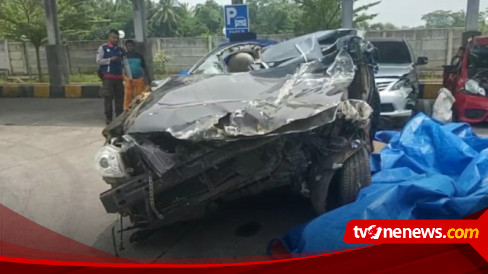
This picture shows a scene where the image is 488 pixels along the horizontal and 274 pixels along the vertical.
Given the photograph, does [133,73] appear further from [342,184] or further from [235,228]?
[342,184]

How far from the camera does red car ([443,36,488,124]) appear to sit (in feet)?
17.4

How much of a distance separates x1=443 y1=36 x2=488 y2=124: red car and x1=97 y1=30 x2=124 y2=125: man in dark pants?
176 inches

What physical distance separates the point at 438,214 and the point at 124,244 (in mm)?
1516

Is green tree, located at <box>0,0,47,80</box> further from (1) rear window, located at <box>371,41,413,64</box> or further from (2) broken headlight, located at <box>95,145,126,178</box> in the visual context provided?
(2) broken headlight, located at <box>95,145,126,178</box>

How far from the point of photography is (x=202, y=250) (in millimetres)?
2057

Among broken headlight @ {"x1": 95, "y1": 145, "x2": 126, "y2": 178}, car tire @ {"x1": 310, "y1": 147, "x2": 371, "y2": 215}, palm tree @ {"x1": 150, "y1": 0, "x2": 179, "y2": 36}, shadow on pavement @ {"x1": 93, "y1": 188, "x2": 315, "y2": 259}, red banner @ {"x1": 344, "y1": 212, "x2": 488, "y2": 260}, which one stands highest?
palm tree @ {"x1": 150, "y1": 0, "x2": 179, "y2": 36}

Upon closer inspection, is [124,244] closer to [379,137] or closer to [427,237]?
[427,237]

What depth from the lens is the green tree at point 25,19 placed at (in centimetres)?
1230

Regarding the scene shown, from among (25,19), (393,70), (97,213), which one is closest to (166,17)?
(25,19)

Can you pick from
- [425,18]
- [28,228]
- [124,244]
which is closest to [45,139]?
[124,244]

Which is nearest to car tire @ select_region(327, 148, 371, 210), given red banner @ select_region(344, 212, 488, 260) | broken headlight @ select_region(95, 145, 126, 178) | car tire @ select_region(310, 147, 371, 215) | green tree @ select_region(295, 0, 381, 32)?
car tire @ select_region(310, 147, 371, 215)

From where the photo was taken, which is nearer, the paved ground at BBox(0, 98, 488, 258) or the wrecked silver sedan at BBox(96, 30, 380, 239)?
the paved ground at BBox(0, 98, 488, 258)

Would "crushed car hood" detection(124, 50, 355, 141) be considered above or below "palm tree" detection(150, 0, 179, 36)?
below

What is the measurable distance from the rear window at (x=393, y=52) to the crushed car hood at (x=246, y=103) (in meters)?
4.03
